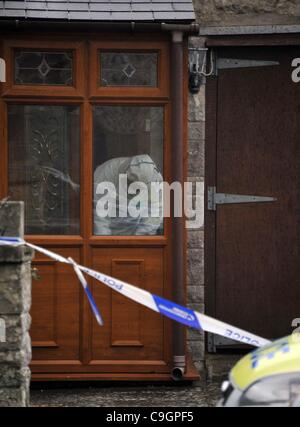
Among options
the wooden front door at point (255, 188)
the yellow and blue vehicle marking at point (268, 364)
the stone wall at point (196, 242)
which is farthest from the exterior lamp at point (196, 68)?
the yellow and blue vehicle marking at point (268, 364)

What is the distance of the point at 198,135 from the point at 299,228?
52.6 inches

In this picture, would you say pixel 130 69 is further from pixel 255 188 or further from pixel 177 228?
pixel 255 188

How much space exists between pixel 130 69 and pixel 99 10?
58 cm

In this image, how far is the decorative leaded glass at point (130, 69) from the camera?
7984mm

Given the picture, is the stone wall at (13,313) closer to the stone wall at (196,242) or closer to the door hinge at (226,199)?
the stone wall at (196,242)

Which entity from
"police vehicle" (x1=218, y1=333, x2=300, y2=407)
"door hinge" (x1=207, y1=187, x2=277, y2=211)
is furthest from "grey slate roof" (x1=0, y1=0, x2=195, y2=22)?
"police vehicle" (x1=218, y1=333, x2=300, y2=407)

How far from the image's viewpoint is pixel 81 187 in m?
7.96

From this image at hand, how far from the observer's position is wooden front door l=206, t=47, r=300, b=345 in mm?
8875

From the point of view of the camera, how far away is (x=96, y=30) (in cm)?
783

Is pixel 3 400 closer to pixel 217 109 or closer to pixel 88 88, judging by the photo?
pixel 88 88

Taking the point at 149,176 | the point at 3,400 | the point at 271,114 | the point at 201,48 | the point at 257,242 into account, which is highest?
the point at 201,48

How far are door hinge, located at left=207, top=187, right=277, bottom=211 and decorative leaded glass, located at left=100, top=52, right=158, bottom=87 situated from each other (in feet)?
4.65
